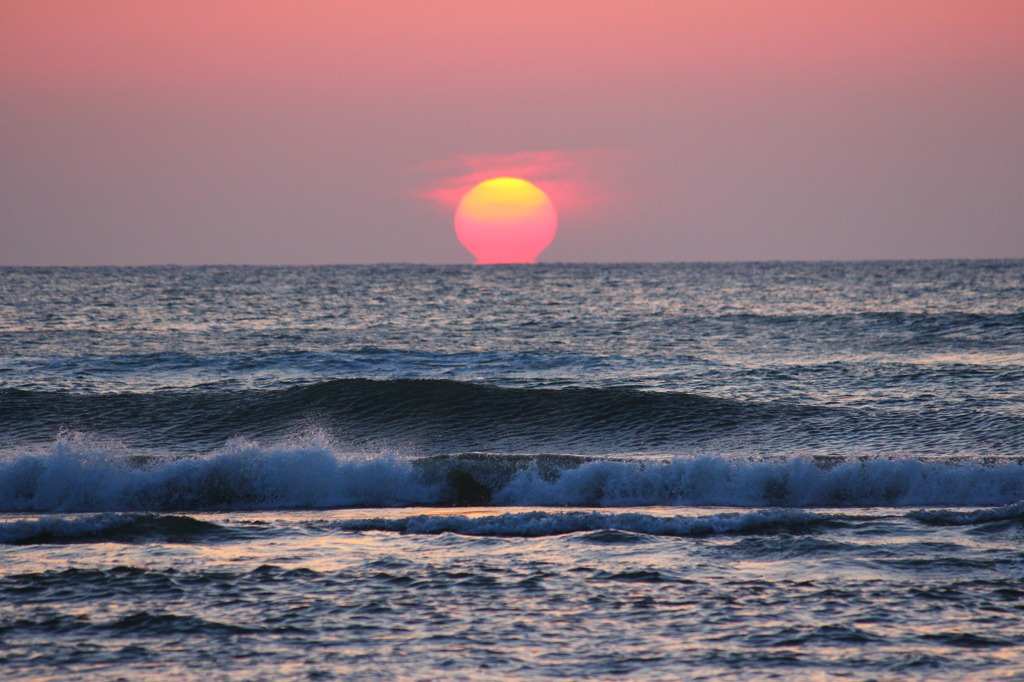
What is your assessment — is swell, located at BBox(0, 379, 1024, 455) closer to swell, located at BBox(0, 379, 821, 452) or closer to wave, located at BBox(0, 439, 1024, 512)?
swell, located at BBox(0, 379, 821, 452)

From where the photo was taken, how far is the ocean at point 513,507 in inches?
276

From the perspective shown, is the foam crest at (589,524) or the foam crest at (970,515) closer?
the foam crest at (589,524)

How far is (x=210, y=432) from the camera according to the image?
18.9 meters

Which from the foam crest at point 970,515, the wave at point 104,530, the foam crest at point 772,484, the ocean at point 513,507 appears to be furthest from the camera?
the foam crest at point 772,484

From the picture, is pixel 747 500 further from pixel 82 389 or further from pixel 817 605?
pixel 82 389

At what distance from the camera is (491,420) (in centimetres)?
2005

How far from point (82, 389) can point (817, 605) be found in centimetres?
1951

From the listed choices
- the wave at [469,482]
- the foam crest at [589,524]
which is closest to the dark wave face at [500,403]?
the wave at [469,482]

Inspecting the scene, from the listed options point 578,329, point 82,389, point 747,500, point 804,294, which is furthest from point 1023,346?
point 804,294

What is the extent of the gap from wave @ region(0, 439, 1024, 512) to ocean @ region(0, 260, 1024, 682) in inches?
1.9

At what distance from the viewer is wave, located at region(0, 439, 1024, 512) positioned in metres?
13.8

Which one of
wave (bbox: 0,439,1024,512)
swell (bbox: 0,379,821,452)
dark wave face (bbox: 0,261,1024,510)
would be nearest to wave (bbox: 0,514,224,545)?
wave (bbox: 0,439,1024,512)

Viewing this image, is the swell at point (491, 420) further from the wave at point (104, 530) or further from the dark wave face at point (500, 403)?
the wave at point (104, 530)

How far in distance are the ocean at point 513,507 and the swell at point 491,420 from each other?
3.7 inches
